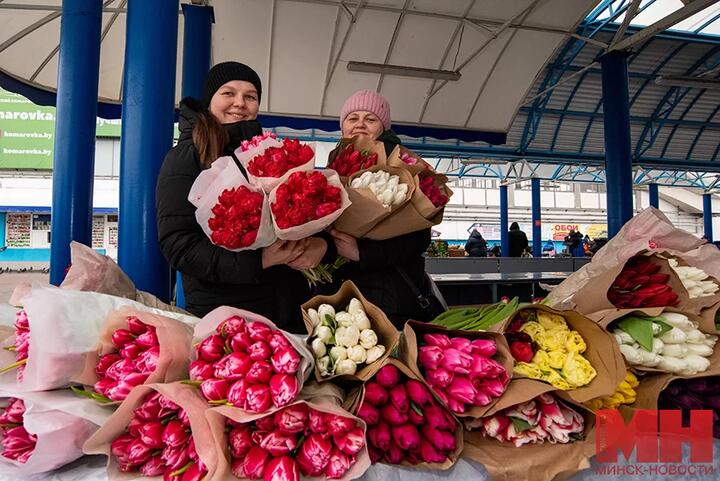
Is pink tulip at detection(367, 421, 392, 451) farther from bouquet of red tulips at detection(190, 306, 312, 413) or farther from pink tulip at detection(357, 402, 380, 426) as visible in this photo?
bouquet of red tulips at detection(190, 306, 312, 413)

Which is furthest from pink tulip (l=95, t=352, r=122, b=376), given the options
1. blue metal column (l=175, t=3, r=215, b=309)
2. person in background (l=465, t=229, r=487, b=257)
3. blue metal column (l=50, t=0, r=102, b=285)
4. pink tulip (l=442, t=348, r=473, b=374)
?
person in background (l=465, t=229, r=487, b=257)

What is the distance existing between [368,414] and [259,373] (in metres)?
0.22

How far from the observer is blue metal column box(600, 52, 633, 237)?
353 inches

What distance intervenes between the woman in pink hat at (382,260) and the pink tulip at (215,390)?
59cm

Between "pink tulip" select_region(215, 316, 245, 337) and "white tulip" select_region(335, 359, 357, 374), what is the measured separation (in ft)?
0.67

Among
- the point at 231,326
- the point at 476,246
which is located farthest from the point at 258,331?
the point at 476,246

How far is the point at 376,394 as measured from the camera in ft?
2.79

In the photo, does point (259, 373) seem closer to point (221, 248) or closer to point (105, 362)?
point (105, 362)

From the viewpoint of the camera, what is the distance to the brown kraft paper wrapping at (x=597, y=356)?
936 mm

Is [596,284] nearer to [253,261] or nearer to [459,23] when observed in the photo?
[253,261]

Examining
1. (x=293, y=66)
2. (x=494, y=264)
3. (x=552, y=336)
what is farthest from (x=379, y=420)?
(x=494, y=264)

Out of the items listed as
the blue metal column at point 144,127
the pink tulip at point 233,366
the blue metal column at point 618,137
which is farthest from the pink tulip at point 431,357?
the blue metal column at point 618,137

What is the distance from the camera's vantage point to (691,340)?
Answer: 1.07 meters

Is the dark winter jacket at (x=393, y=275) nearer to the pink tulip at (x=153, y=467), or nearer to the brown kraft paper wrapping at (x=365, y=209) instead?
the brown kraft paper wrapping at (x=365, y=209)
